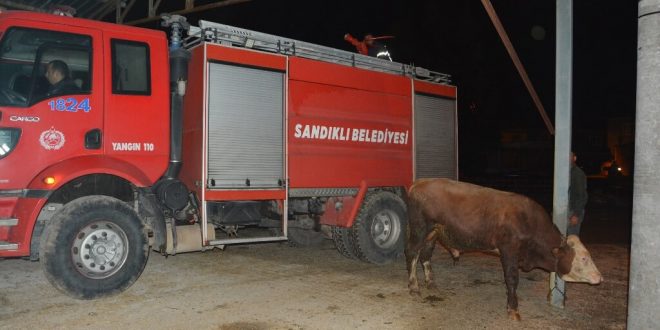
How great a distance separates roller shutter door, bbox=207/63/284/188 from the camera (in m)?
6.63

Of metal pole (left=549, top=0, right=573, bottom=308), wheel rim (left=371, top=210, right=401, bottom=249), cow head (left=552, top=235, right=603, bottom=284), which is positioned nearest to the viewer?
cow head (left=552, top=235, right=603, bottom=284)

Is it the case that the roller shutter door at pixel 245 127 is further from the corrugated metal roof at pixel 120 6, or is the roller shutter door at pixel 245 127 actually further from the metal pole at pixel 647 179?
the metal pole at pixel 647 179

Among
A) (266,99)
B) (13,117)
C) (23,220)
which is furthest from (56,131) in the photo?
(266,99)

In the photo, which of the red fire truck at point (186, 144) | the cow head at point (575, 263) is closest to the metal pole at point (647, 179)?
the cow head at point (575, 263)

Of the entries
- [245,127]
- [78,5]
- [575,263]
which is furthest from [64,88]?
[78,5]

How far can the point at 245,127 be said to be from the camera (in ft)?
22.8

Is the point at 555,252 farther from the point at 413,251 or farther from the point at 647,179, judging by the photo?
the point at 647,179

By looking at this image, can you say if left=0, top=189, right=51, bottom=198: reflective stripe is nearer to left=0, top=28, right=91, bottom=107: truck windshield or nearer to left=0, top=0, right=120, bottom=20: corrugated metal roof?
left=0, top=28, right=91, bottom=107: truck windshield

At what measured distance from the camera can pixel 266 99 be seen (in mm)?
7148

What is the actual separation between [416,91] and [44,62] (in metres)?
5.64

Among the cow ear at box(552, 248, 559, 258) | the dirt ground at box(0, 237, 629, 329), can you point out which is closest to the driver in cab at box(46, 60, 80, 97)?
the dirt ground at box(0, 237, 629, 329)

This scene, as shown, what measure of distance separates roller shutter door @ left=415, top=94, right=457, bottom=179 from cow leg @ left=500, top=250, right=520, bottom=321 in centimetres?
319

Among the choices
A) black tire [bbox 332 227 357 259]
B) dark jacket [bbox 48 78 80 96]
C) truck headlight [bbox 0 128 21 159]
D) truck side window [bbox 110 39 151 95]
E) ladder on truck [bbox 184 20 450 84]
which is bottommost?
black tire [bbox 332 227 357 259]

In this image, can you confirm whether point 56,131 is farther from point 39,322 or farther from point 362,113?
point 362,113
